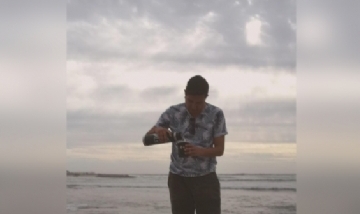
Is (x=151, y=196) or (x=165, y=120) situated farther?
(x=151, y=196)

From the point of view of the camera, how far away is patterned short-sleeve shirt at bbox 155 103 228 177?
212 centimetres

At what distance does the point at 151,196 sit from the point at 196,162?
5.11m

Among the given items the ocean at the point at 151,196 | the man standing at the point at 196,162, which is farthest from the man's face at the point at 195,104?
the ocean at the point at 151,196

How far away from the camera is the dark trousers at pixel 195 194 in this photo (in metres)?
2.11

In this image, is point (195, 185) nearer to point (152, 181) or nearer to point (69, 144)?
point (69, 144)

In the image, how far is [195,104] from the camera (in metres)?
2.10

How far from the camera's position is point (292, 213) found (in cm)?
704

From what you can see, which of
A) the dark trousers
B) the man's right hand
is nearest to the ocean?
the dark trousers

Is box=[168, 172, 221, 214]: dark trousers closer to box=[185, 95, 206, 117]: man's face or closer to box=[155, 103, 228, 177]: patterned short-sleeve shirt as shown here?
box=[155, 103, 228, 177]: patterned short-sleeve shirt

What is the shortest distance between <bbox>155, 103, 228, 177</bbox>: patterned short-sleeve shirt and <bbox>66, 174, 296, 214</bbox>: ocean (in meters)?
3.77

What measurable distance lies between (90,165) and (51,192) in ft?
6.88

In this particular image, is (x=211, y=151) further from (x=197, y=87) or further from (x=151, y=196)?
(x=151, y=196)

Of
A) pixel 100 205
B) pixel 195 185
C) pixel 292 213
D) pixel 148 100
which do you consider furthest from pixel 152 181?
pixel 195 185

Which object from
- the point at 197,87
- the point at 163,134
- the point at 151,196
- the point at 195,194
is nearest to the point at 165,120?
the point at 163,134
